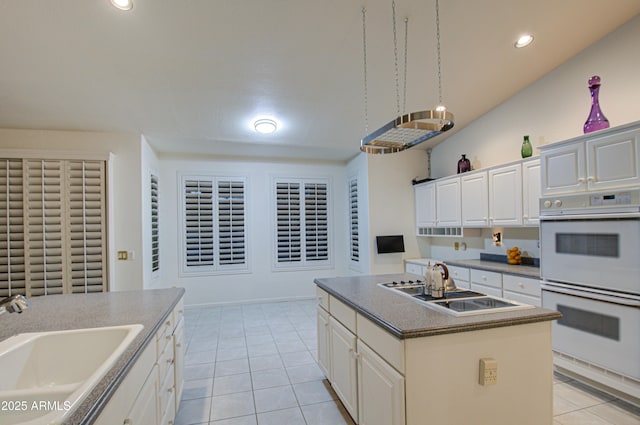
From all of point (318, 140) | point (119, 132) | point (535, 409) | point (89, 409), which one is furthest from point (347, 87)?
point (89, 409)

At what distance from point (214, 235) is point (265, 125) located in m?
2.41

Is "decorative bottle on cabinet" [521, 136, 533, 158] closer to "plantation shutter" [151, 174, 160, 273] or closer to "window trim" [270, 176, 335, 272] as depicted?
"window trim" [270, 176, 335, 272]

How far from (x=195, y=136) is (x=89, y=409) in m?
3.99

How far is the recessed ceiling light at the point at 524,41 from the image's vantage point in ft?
9.90

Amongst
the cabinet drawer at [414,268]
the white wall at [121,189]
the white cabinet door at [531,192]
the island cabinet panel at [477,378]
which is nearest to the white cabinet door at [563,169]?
the white cabinet door at [531,192]

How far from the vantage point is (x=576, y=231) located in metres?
2.70

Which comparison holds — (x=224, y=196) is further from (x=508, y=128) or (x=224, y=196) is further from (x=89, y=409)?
(x=89, y=409)

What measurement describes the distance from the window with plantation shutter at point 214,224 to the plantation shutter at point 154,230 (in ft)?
1.62

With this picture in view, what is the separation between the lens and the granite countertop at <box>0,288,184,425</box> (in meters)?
1.06

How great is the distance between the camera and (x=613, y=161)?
2.47 m

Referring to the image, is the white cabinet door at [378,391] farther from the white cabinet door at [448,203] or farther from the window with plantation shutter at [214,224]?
the window with plantation shutter at [214,224]

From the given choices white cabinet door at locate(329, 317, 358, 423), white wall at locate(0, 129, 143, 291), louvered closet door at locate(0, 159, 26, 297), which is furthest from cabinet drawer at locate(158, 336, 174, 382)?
louvered closet door at locate(0, 159, 26, 297)

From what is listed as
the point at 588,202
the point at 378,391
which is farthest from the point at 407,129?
the point at 588,202

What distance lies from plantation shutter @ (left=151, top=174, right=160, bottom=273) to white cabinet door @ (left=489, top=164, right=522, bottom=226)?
4.64 m
